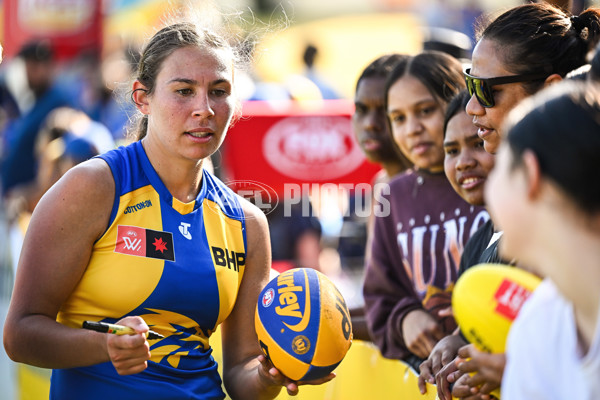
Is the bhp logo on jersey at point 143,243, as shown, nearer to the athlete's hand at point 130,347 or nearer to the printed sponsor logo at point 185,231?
the printed sponsor logo at point 185,231

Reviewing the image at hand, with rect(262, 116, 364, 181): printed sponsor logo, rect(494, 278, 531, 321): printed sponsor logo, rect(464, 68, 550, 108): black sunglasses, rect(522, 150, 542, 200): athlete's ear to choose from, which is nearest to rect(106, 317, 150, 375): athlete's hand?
rect(494, 278, 531, 321): printed sponsor logo

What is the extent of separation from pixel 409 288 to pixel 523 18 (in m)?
1.78

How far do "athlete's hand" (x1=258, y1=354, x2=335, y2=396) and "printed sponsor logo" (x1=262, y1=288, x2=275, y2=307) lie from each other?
23 centimetres

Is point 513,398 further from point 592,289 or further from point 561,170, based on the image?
point 561,170

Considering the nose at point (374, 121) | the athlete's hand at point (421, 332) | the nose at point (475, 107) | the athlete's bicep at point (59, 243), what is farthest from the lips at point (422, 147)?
the athlete's bicep at point (59, 243)

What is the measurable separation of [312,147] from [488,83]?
5523 mm

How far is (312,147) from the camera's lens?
865cm

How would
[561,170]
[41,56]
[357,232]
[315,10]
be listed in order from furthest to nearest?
1. [315,10]
2. [357,232]
3. [41,56]
4. [561,170]

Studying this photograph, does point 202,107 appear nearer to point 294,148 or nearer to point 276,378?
point 276,378

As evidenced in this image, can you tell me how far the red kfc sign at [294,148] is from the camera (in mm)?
8516

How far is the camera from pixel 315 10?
73.4 feet

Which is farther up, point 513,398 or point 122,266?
point 122,266

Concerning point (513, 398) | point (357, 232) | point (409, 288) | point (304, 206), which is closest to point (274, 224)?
point (304, 206)

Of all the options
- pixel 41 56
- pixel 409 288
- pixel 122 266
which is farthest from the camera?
pixel 41 56
